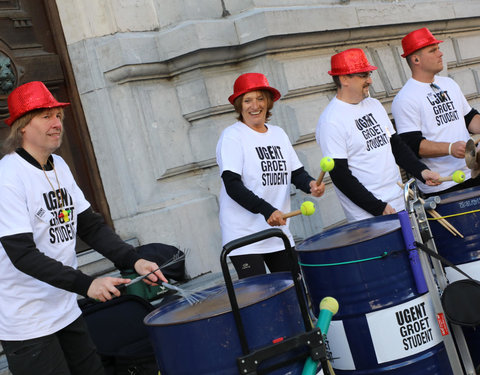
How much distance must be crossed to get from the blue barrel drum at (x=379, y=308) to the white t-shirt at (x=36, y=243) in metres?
0.99

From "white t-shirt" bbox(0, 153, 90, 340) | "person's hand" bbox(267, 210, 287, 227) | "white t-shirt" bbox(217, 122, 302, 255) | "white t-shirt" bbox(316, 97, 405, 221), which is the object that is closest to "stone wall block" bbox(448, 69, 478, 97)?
"white t-shirt" bbox(316, 97, 405, 221)

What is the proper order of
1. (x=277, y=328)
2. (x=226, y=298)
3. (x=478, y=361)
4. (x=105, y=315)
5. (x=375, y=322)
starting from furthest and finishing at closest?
1. (x=105, y=315)
2. (x=478, y=361)
3. (x=375, y=322)
4. (x=226, y=298)
5. (x=277, y=328)

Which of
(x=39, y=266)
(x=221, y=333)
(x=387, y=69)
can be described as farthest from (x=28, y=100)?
(x=387, y=69)

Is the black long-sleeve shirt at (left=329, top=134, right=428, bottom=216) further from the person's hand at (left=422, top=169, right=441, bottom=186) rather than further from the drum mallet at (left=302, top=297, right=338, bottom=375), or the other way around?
the drum mallet at (left=302, top=297, right=338, bottom=375)

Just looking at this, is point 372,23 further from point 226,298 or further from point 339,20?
point 226,298

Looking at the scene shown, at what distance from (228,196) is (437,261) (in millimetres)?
1105

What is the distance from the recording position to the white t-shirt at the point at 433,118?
430 centimetres

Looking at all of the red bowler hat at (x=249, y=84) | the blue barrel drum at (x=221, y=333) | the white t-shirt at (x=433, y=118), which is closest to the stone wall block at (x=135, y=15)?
the red bowler hat at (x=249, y=84)

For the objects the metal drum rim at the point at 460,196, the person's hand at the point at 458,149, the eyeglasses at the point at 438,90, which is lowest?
the metal drum rim at the point at 460,196

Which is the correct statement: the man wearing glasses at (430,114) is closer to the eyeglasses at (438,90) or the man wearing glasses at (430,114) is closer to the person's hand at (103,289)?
the eyeglasses at (438,90)

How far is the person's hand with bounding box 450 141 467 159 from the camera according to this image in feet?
13.2

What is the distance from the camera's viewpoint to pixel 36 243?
8.79ft

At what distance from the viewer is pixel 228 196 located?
3.59 m

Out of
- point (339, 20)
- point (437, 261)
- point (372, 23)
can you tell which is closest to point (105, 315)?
point (437, 261)
